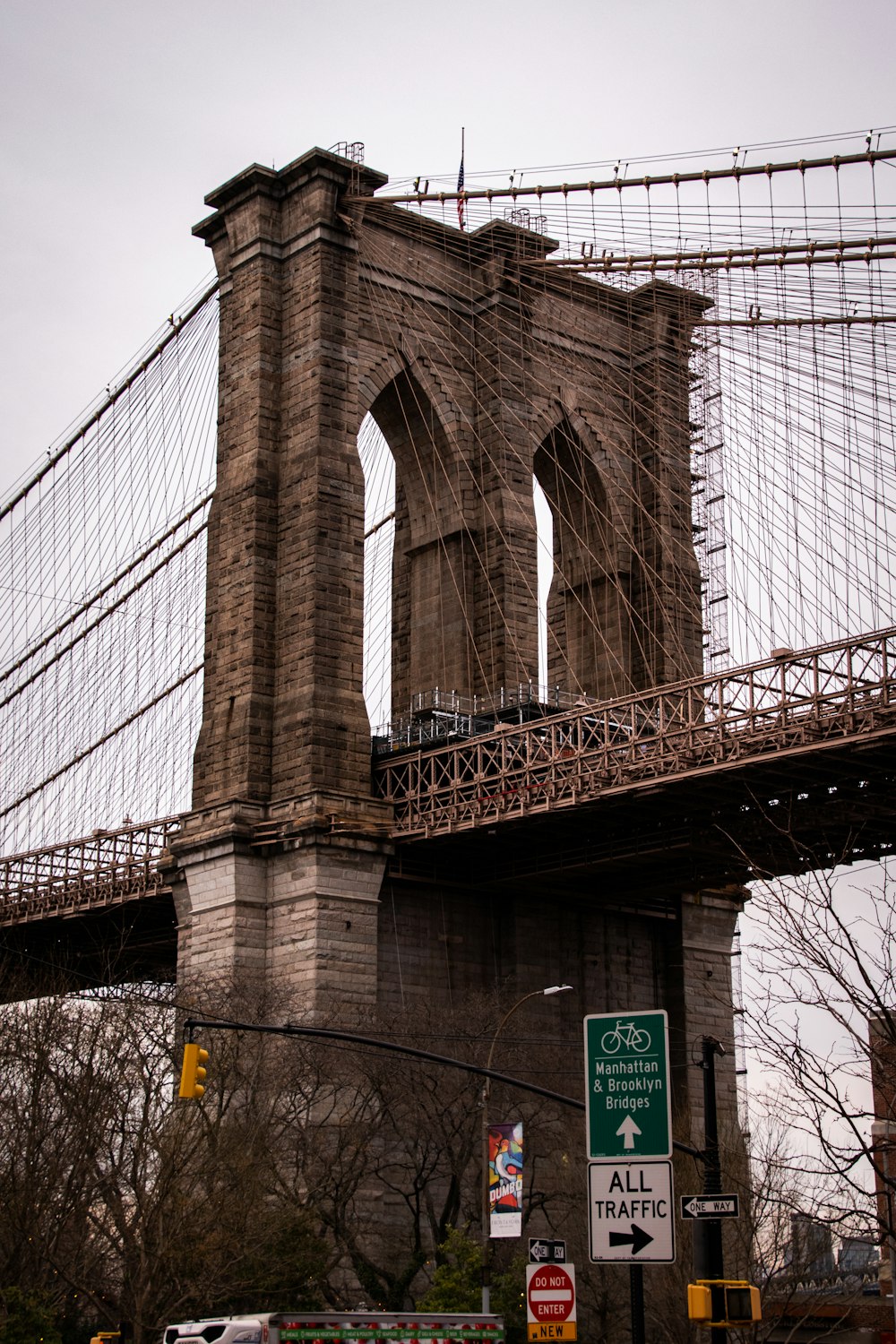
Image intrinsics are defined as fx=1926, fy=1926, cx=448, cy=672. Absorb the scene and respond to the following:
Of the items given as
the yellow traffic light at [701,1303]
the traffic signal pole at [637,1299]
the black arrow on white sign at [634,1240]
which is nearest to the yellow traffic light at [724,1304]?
the yellow traffic light at [701,1303]

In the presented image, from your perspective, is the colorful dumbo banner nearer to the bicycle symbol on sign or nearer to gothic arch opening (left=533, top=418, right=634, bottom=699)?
the bicycle symbol on sign

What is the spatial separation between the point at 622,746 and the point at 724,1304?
31.2 meters

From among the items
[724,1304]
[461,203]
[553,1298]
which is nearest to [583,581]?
[461,203]

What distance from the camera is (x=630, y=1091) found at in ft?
55.3

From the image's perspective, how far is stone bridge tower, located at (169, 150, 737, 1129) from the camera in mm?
57125

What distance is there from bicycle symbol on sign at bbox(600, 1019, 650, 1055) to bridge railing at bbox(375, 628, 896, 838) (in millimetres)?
29045

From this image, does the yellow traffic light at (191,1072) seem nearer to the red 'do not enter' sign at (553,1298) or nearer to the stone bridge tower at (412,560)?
the red 'do not enter' sign at (553,1298)

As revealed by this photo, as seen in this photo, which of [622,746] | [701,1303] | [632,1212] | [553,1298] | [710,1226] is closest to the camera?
[632,1212]

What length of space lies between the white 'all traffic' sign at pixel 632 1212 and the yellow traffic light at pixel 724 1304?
10.2 feet

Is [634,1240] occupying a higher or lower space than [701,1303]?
higher

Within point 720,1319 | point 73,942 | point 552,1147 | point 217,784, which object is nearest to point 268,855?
point 217,784

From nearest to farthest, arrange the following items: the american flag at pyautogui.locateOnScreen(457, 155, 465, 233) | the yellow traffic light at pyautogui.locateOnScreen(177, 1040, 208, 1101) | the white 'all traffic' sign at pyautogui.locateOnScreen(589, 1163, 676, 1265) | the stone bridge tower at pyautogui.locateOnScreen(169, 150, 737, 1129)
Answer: the white 'all traffic' sign at pyautogui.locateOnScreen(589, 1163, 676, 1265) → the yellow traffic light at pyautogui.locateOnScreen(177, 1040, 208, 1101) → the stone bridge tower at pyautogui.locateOnScreen(169, 150, 737, 1129) → the american flag at pyautogui.locateOnScreen(457, 155, 465, 233)

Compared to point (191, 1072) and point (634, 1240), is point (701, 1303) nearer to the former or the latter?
point (634, 1240)

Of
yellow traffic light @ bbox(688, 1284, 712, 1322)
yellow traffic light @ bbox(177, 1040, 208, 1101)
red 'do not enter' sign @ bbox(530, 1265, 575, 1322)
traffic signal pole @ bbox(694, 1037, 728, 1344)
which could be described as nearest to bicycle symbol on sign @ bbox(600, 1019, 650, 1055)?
yellow traffic light @ bbox(688, 1284, 712, 1322)
